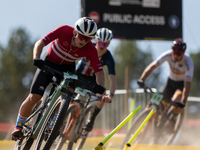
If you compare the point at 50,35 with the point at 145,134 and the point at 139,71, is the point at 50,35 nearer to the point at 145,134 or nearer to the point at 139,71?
the point at 145,134

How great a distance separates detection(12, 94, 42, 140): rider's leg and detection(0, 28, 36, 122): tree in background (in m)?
43.8

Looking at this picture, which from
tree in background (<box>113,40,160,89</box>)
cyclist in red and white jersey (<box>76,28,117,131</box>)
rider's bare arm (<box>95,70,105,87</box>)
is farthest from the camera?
tree in background (<box>113,40,160,89</box>)

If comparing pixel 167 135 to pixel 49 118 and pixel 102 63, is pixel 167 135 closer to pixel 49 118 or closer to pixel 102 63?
pixel 102 63

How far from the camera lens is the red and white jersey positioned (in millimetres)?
5512

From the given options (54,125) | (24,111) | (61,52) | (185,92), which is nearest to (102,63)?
(61,52)

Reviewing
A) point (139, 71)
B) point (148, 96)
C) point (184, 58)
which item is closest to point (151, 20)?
point (148, 96)

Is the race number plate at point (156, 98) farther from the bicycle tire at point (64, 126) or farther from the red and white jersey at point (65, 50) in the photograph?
the red and white jersey at point (65, 50)

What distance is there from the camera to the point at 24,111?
5.39m

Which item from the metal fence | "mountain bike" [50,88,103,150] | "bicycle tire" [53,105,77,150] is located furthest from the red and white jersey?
the metal fence

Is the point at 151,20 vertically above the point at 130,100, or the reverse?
the point at 151,20

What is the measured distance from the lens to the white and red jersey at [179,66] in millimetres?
8234

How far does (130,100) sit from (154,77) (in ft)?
177

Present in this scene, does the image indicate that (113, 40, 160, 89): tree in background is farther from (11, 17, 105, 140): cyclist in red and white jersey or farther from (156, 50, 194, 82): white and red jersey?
(11, 17, 105, 140): cyclist in red and white jersey

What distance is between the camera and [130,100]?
38.8 ft
